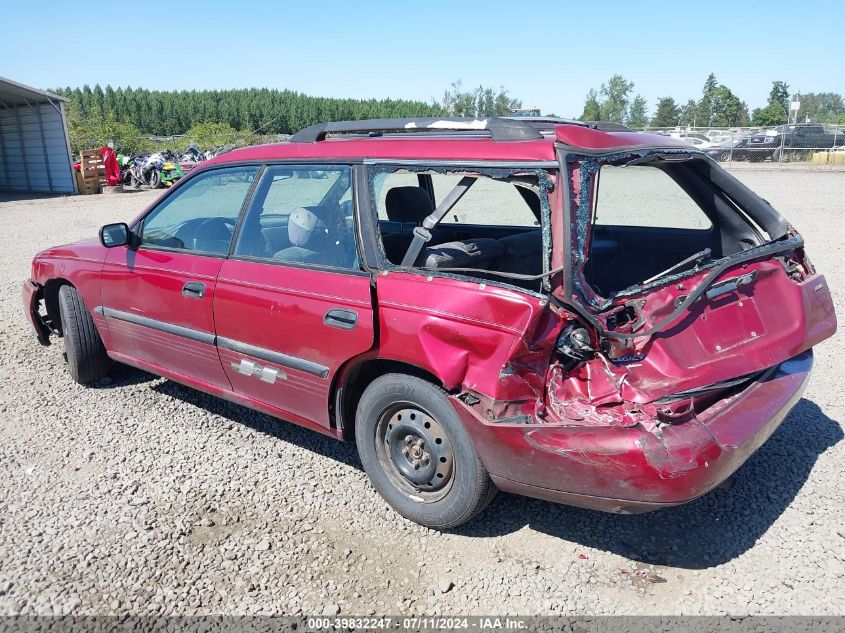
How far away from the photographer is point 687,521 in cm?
326

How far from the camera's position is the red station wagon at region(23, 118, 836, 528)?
2.72 meters

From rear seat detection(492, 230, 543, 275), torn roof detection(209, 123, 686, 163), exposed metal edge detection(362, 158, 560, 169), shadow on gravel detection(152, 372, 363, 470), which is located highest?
torn roof detection(209, 123, 686, 163)

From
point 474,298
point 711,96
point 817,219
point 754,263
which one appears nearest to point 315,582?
point 474,298

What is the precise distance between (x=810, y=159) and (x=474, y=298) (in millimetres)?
31427

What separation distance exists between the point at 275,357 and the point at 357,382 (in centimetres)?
50

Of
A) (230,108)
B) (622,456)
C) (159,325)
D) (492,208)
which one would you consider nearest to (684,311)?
(622,456)

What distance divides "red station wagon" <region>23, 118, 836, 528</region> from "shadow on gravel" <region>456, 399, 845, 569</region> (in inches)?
18.5

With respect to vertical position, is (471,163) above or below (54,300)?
above

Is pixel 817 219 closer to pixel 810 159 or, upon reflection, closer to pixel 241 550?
pixel 241 550

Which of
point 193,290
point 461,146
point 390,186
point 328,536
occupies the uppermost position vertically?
point 461,146

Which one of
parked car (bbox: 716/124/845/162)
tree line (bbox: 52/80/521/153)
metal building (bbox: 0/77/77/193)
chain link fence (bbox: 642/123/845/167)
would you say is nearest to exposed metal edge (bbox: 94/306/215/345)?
metal building (bbox: 0/77/77/193)

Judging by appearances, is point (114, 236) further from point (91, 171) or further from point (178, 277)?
point (91, 171)

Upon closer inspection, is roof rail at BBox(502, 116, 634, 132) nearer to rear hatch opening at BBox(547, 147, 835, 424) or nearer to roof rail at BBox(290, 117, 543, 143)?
roof rail at BBox(290, 117, 543, 143)

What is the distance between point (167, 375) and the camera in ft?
14.4
